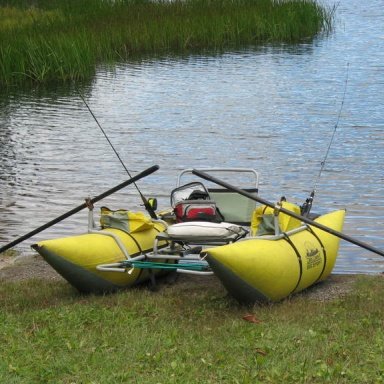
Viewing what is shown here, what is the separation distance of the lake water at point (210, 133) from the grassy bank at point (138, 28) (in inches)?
32.9

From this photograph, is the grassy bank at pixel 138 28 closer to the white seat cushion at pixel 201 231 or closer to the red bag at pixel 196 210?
the red bag at pixel 196 210

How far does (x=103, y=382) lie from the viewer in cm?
657

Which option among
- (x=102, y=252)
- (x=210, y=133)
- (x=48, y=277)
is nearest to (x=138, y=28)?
(x=210, y=133)

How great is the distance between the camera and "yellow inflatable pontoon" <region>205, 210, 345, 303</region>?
8.33 meters

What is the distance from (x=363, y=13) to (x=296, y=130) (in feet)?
72.2

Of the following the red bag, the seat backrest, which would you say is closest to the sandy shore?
the red bag

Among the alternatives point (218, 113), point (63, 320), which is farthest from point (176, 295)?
point (218, 113)

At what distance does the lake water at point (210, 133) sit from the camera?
47.2 feet

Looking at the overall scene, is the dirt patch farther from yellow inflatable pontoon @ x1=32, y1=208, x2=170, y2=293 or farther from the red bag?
the red bag

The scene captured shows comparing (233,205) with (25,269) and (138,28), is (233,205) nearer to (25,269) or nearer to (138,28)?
(25,269)

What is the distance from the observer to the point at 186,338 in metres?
7.61

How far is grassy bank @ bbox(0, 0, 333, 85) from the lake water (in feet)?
2.74

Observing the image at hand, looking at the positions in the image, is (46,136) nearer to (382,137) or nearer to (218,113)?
(218,113)

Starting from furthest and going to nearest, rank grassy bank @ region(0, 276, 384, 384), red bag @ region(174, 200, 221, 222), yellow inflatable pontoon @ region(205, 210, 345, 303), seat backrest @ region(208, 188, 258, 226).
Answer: seat backrest @ region(208, 188, 258, 226) < red bag @ region(174, 200, 221, 222) < yellow inflatable pontoon @ region(205, 210, 345, 303) < grassy bank @ region(0, 276, 384, 384)
